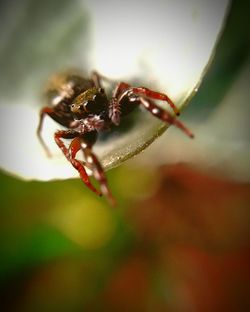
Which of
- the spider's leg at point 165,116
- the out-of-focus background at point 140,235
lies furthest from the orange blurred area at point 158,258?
the spider's leg at point 165,116

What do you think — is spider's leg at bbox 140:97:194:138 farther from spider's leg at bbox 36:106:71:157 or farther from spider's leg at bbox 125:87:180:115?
spider's leg at bbox 36:106:71:157

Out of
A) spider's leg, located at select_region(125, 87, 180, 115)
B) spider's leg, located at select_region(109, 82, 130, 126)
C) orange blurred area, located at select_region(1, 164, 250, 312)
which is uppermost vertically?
spider's leg, located at select_region(125, 87, 180, 115)

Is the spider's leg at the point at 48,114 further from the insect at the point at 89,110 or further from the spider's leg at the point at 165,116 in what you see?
the spider's leg at the point at 165,116

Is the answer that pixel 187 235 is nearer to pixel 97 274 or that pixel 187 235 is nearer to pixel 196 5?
pixel 97 274

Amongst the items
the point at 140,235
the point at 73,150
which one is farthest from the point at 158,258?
the point at 73,150

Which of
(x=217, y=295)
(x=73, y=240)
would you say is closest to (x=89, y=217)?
(x=73, y=240)

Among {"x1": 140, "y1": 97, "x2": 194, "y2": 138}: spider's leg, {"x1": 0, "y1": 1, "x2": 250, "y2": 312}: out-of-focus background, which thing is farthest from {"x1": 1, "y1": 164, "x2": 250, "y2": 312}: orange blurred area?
{"x1": 140, "y1": 97, "x2": 194, "y2": 138}: spider's leg
